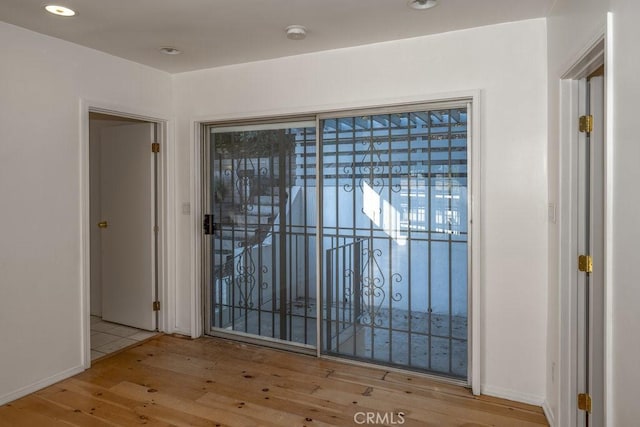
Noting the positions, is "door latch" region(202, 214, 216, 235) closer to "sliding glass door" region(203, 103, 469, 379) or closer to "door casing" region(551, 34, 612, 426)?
"sliding glass door" region(203, 103, 469, 379)

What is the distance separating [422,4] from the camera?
2617mm

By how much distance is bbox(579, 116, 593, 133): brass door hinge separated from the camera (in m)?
2.28

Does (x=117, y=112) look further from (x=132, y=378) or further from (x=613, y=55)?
(x=613, y=55)

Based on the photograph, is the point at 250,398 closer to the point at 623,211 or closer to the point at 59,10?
the point at 623,211

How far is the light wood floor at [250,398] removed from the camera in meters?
2.68

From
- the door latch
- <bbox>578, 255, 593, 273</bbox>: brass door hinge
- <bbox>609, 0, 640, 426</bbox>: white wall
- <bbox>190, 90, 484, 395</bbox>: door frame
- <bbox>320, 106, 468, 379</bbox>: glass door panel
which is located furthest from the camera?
the door latch

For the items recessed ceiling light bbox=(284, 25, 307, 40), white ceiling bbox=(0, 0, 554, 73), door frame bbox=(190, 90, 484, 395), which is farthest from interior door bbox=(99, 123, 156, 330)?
recessed ceiling light bbox=(284, 25, 307, 40)

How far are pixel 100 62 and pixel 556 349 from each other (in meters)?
3.85

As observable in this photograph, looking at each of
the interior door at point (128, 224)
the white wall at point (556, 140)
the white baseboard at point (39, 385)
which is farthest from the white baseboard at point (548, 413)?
the interior door at point (128, 224)

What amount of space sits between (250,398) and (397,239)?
1536mm

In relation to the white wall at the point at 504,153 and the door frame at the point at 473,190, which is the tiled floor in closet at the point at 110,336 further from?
the white wall at the point at 504,153

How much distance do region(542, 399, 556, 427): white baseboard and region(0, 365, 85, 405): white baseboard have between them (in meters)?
3.32

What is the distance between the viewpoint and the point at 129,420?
105 inches

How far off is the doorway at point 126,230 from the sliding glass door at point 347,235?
60cm
